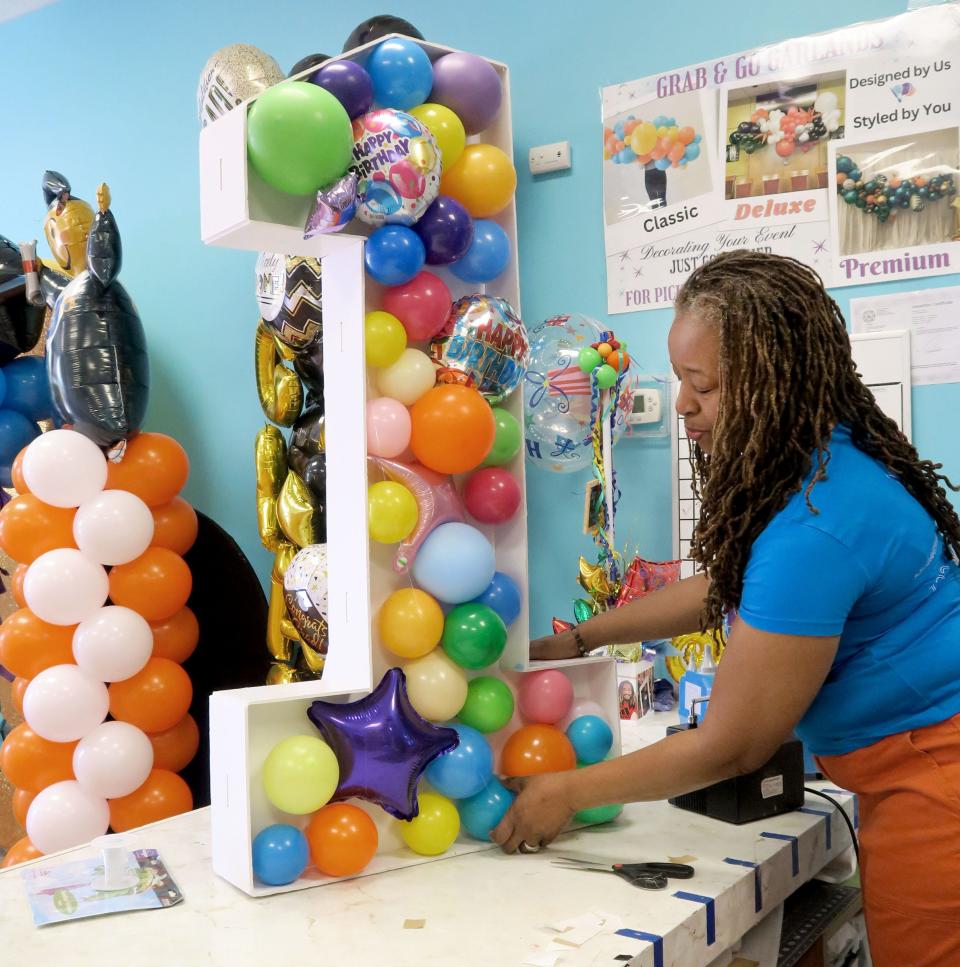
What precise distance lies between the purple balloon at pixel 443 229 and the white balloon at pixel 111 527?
1195mm

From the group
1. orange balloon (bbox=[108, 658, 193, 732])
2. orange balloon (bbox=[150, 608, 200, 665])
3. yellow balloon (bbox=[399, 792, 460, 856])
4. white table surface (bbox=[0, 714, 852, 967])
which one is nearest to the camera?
white table surface (bbox=[0, 714, 852, 967])

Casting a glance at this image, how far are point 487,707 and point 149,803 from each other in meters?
1.28

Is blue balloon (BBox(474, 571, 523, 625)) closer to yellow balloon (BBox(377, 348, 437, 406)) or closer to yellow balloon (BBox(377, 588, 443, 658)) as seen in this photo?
yellow balloon (BBox(377, 588, 443, 658))

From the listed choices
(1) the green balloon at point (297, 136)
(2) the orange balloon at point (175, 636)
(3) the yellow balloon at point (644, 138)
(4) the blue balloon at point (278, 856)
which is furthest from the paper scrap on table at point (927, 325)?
(2) the orange balloon at point (175, 636)

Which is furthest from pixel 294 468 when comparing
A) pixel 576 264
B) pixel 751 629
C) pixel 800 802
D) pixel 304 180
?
pixel 751 629

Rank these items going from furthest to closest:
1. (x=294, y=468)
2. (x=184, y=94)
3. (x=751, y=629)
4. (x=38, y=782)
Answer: (x=184, y=94) → (x=294, y=468) → (x=38, y=782) → (x=751, y=629)

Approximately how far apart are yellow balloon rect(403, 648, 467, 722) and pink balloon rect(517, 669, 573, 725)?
125mm

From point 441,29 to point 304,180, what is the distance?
58.2 inches

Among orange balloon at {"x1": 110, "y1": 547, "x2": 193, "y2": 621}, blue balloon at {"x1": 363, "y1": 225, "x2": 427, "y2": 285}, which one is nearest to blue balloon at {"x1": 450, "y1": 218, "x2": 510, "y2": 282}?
blue balloon at {"x1": 363, "y1": 225, "x2": 427, "y2": 285}

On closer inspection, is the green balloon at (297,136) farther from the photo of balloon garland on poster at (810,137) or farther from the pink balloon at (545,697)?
the photo of balloon garland on poster at (810,137)

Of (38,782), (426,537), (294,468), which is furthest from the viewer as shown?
(294,468)

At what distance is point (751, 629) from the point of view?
1053 millimetres

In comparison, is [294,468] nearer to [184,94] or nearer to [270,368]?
[270,368]

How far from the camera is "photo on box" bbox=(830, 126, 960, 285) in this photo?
6.33 ft
